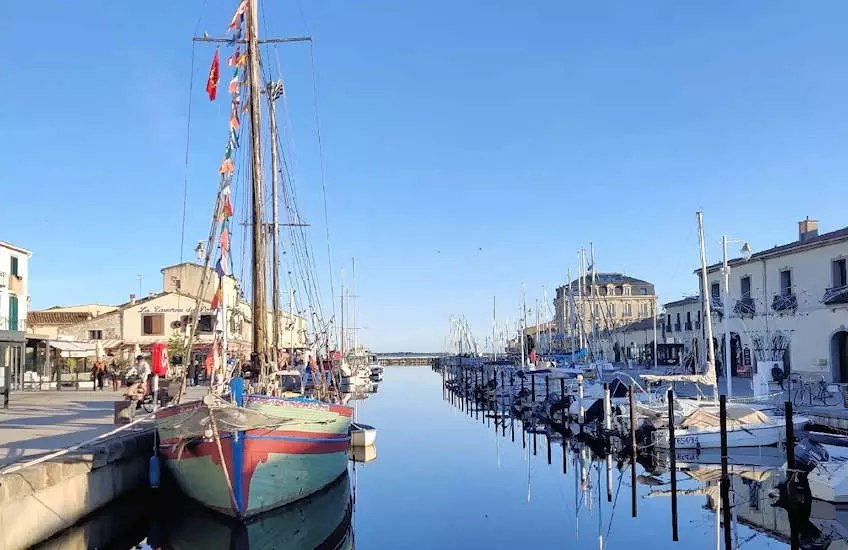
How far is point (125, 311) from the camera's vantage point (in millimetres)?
60906

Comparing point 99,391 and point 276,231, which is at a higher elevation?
point 276,231

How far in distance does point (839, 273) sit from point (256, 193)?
114ft

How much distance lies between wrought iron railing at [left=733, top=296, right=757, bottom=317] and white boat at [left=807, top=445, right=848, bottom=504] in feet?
99.2

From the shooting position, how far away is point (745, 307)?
5069cm

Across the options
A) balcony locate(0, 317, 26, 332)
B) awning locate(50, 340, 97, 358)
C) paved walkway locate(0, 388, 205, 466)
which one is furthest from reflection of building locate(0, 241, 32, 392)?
awning locate(50, 340, 97, 358)

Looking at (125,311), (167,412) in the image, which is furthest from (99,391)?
(167,412)

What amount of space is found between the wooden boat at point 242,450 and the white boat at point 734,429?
15.5 m

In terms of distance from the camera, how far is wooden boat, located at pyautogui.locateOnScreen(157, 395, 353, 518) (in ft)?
59.6

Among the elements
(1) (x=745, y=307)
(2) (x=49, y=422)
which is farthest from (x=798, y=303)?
(2) (x=49, y=422)

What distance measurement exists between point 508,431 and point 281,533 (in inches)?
1091

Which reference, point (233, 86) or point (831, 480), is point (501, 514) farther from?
point (233, 86)

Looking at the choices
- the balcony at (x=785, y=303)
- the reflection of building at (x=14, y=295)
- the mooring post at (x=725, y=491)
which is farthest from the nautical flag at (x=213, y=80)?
the balcony at (x=785, y=303)

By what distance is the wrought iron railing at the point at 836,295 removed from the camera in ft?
133

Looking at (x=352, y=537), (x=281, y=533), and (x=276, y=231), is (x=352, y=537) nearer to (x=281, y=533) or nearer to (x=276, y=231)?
(x=281, y=533)
